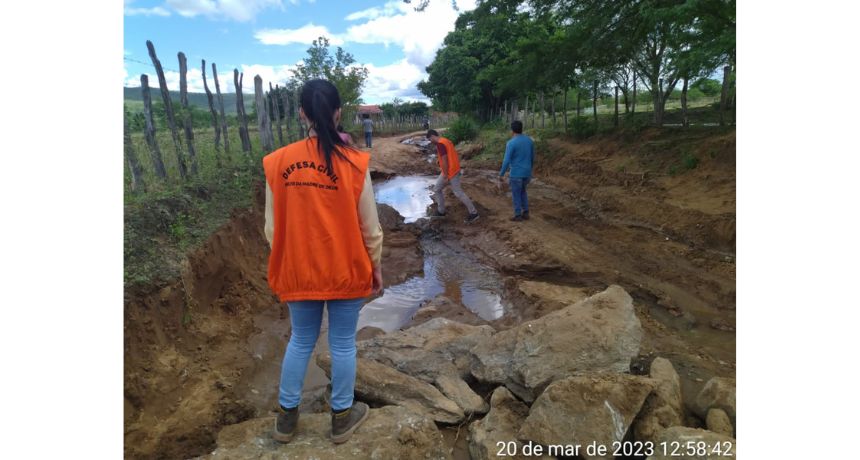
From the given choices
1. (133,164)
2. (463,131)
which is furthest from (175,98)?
(463,131)

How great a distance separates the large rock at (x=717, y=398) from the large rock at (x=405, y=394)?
1337 millimetres

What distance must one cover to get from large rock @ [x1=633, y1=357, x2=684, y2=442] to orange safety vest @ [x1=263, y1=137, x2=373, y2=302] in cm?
162

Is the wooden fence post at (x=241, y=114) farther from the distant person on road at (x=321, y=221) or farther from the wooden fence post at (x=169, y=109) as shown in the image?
the distant person on road at (x=321, y=221)

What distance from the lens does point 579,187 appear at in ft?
33.9

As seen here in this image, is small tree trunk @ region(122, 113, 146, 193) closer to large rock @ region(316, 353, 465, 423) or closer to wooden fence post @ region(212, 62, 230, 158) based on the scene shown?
wooden fence post @ region(212, 62, 230, 158)

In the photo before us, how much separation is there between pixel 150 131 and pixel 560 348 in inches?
213

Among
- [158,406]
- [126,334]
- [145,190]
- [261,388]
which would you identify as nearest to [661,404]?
[261,388]

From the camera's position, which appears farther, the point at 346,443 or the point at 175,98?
the point at 175,98

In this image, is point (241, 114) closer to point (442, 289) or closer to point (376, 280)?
point (442, 289)

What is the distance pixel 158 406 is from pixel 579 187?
30.2 ft

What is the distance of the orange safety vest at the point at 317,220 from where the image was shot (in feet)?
6.69

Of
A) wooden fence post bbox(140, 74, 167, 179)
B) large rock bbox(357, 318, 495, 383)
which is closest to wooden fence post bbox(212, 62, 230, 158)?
wooden fence post bbox(140, 74, 167, 179)

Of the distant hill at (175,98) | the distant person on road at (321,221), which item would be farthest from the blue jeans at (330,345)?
the distant hill at (175,98)

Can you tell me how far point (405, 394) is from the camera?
2.90 metres
